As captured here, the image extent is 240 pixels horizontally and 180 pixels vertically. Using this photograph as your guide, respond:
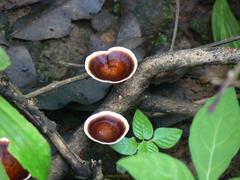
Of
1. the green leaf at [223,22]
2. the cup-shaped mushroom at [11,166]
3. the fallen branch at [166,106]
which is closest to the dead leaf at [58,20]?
the fallen branch at [166,106]

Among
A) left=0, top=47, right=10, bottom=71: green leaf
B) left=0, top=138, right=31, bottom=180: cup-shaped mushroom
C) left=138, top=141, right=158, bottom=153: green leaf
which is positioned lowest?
left=138, top=141, right=158, bottom=153: green leaf

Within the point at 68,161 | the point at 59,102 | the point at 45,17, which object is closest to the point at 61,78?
the point at 59,102

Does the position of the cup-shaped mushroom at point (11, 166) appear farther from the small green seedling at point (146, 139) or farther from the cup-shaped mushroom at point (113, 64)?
the cup-shaped mushroom at point (113, 64)

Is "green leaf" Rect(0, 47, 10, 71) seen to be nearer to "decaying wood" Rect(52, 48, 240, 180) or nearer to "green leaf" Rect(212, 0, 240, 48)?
"decaying wood" Rect(52, 48, 240, 180)

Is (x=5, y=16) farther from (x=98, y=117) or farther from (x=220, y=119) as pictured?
(x=220, y=119)

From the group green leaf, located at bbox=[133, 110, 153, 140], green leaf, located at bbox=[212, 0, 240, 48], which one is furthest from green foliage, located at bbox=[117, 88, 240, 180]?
green leaf, located at bbox=[212, 0, 240, 48]
